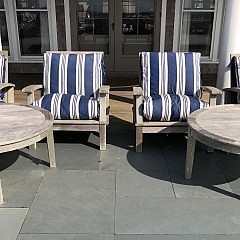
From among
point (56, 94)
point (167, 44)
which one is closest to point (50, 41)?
point (167, 44)

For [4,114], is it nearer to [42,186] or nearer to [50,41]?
[42,186]

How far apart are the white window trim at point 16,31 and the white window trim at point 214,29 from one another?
2.48 m

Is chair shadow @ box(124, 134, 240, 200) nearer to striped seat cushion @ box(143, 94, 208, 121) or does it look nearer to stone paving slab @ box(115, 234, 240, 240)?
striped seat cushion @ box(143, 94, 208, 121)

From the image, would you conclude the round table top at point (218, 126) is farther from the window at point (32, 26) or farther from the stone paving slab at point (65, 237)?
the window at point (32, 26)

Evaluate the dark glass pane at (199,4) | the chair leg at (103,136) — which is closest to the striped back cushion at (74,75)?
the chair leg at (103,136)

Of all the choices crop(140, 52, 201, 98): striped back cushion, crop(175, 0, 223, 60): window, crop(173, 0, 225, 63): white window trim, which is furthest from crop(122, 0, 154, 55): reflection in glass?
crop(140, 52, 201, 98): striped back cushion

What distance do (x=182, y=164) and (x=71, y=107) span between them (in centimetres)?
127

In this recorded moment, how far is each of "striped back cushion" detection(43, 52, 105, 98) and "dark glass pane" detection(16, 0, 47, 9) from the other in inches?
132

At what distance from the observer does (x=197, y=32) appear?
6.91 metres

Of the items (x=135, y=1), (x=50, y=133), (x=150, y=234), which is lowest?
(x=150, y=234)

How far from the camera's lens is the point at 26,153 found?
345cm

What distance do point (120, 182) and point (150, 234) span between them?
0.72 meters

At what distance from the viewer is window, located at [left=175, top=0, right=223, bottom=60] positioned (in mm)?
6656

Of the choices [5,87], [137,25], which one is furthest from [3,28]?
[5,87]
